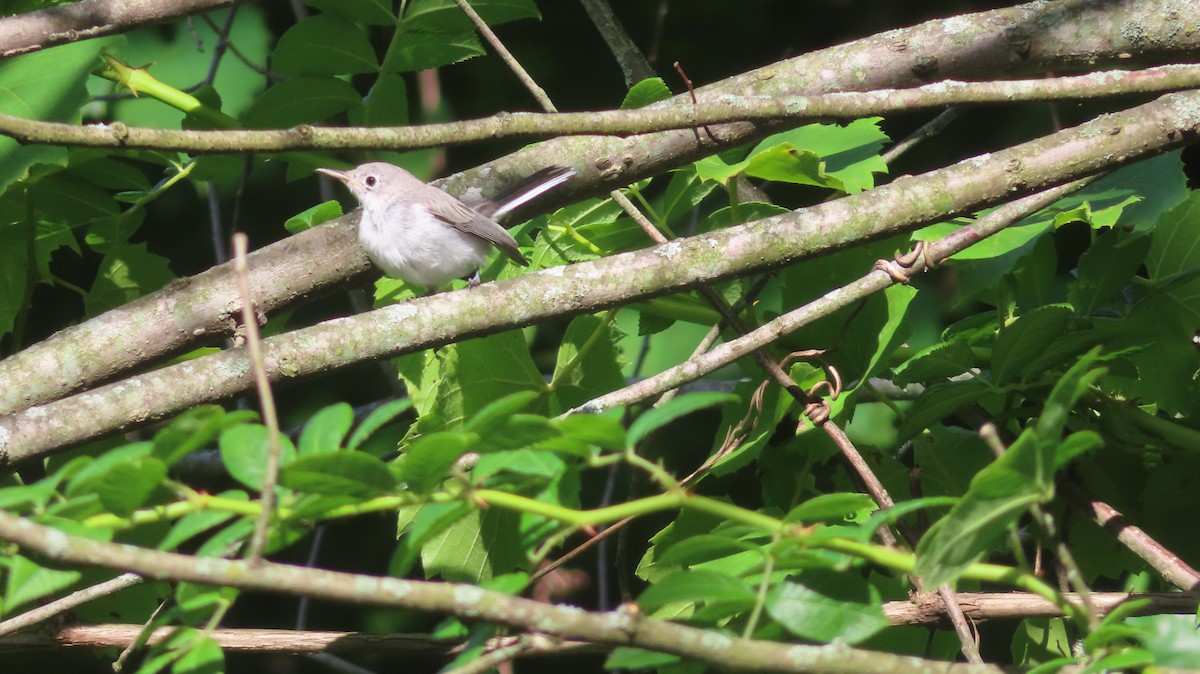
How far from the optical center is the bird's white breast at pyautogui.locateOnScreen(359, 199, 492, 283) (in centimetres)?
247

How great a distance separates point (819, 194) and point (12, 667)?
401cm

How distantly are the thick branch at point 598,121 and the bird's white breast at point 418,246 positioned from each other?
1.20ft

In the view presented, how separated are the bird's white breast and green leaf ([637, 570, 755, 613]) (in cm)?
117

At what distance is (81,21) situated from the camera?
2283mm

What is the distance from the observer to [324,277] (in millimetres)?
2428

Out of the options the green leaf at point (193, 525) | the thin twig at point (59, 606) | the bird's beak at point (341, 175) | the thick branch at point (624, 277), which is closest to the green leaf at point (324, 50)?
the bird's beak at point (341, 175)

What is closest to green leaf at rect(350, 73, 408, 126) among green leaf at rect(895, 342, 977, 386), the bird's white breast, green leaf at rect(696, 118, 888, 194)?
the bird's white breast

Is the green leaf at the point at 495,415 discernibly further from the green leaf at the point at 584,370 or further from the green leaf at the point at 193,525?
the green leaf at the point at 584,370

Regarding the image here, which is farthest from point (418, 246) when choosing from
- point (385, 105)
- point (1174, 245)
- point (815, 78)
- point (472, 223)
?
point (1174, 245)

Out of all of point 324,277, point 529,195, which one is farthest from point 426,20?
point 324,277

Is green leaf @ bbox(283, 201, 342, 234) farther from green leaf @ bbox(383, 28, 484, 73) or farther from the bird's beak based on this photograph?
green leaf @ bbox(383, 28, 484, 73)

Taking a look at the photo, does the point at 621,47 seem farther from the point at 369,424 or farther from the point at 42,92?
the point at 369,424

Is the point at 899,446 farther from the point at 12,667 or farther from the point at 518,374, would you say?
the point at 12,667

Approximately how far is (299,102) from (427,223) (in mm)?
774
